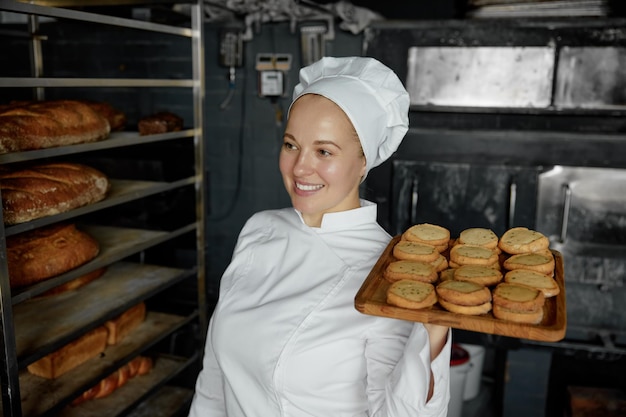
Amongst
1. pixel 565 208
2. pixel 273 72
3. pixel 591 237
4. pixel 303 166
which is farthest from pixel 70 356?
pixel 591 237

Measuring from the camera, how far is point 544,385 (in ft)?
10.1

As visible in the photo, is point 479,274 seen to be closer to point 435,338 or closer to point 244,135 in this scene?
point 435,338

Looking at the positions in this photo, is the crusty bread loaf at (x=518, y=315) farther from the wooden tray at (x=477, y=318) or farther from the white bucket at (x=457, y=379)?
the white bucket at (x=457, y=379)

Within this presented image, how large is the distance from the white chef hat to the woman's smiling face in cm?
2

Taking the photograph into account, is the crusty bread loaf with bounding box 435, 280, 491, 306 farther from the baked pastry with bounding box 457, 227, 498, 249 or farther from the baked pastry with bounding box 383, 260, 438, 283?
the baked pastry with bounding box 457, 227, 498, 249

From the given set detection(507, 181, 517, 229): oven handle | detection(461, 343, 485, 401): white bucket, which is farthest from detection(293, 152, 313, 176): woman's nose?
detection(461, 343, 485, 401): white bucket

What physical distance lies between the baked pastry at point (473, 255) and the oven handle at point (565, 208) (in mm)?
1548

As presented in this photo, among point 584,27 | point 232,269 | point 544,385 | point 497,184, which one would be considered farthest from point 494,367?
point 232,269

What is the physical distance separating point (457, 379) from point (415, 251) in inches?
69.4

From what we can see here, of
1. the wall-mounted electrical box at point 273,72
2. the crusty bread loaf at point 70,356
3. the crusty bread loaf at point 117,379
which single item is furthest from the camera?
the wall-mounted electrical box at point 273,72

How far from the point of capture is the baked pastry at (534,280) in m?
1.23

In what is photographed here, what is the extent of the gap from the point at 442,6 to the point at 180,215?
218 cm

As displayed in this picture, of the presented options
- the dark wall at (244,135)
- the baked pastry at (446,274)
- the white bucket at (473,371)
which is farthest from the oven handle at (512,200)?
the baked pastry at (446,274)

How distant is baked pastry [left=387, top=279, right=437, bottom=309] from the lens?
3.72 feet
